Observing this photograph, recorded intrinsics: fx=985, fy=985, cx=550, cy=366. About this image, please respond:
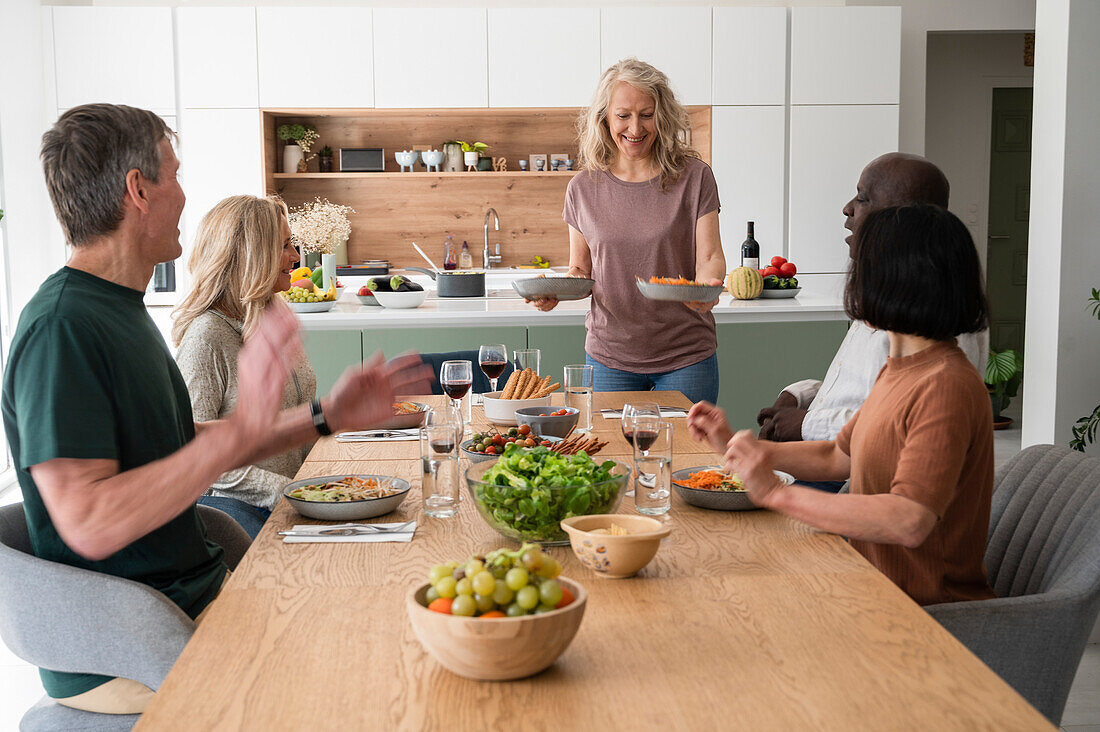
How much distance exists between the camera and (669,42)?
6.09m

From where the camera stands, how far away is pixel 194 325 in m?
2.31

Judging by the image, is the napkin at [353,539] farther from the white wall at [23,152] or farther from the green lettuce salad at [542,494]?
the white wall at [23,152]

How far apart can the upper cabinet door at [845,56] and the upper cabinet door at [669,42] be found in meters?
0.56

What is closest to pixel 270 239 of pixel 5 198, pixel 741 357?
pixel 741 357

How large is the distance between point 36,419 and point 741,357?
10.3 feet

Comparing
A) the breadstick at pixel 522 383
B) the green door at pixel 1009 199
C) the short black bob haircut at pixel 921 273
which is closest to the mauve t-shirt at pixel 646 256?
the breadstick at pixel 522 383

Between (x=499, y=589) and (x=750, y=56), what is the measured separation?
5685mm

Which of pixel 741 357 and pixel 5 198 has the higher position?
pixel 5 198

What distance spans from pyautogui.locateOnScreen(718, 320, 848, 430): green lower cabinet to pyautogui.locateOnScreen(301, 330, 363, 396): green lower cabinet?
149 cm

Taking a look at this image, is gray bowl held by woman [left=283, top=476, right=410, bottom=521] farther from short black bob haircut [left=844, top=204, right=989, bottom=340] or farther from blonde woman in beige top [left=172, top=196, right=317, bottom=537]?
short black bob haircut [left=844, top=204, right=989, bottom=340]

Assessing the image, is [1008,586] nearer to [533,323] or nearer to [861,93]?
[533,323]

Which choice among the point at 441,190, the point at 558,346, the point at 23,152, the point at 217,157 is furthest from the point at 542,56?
the point at 23,152

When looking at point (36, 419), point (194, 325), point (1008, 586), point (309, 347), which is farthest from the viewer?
point (309, 347)

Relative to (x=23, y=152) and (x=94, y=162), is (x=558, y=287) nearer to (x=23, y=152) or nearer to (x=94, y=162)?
(x=94, y=162)
